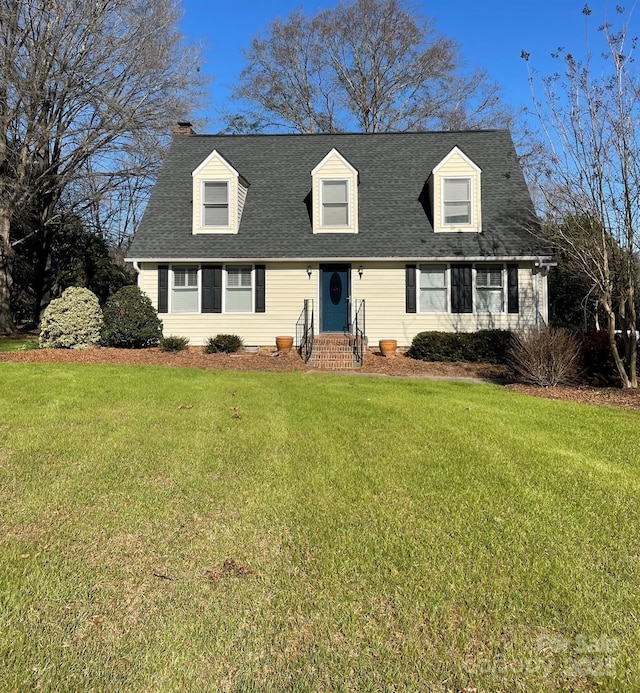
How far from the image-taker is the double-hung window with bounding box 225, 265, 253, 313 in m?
15.4

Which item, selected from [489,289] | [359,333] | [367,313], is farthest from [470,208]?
[359,333]

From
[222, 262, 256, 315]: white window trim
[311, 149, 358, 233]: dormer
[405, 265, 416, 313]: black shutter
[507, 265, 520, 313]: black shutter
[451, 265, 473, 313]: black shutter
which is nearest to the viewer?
[507, 265, 520, 313]: black shutter

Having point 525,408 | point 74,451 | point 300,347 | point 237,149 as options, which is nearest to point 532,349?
point 525,408

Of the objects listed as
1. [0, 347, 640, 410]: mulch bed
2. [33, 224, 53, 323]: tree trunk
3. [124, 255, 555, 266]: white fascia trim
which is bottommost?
[0, 347, 640, 410]: mulch bed

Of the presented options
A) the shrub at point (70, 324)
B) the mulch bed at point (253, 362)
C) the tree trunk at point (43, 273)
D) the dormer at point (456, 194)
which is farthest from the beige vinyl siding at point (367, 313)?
the tree trunk at point (43, 273)

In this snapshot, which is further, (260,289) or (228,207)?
(228,207)

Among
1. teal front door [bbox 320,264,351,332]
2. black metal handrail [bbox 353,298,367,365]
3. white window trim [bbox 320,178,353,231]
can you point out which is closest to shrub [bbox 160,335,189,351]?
teal front door [bbox 320,264,351,332]

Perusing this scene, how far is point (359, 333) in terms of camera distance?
14672 mm

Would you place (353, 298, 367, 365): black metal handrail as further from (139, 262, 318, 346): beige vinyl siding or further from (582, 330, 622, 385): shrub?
(582, 330, 622, 385): shrub

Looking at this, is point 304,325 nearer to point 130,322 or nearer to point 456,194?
point 130,322

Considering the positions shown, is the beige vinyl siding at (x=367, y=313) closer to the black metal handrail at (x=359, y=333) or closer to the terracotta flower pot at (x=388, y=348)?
the black metal handrail at (x=359, y=333)

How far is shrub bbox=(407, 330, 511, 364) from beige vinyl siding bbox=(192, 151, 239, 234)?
7386 millimetres

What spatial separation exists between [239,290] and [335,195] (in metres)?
4.34

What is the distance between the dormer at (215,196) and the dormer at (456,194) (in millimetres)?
6420
